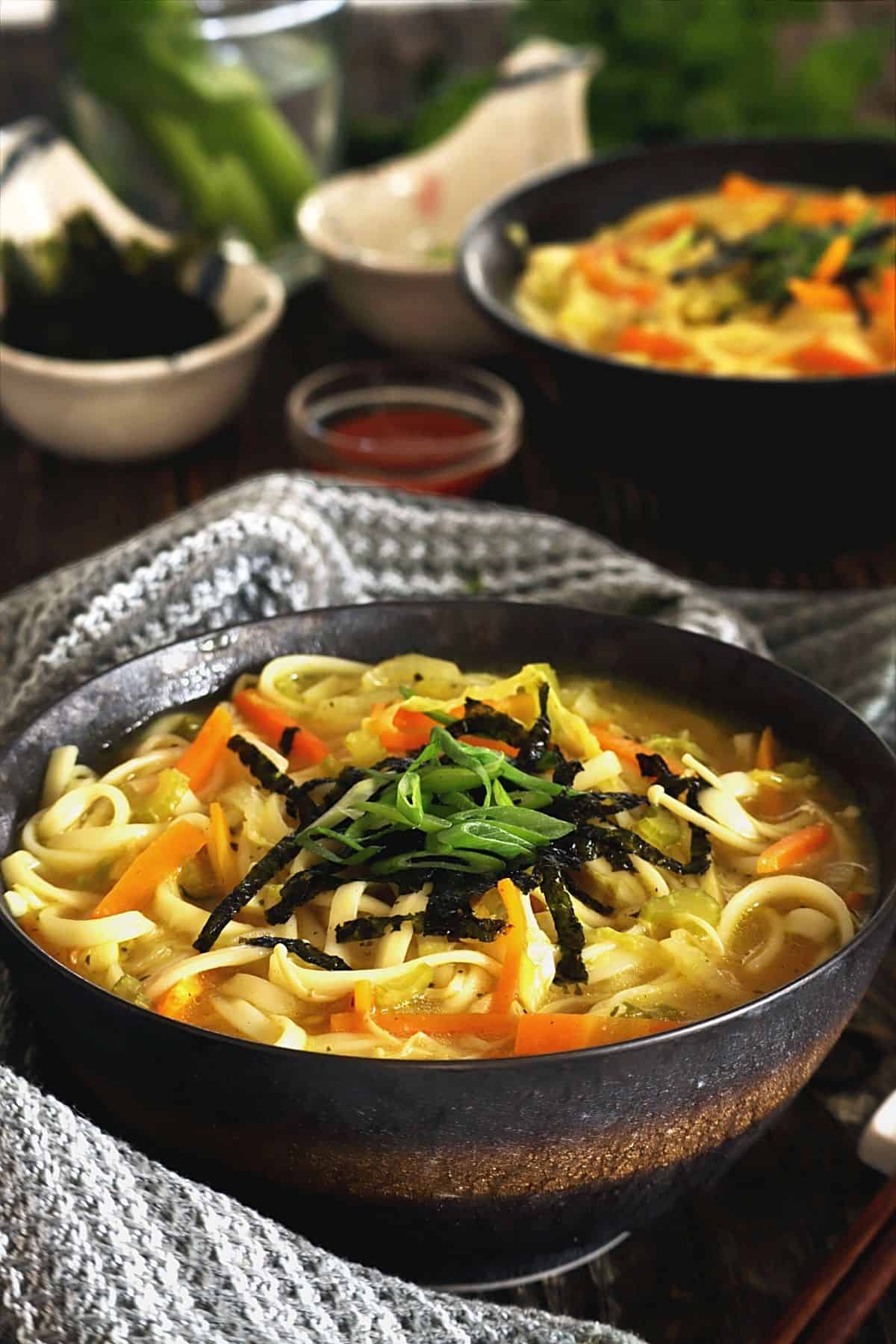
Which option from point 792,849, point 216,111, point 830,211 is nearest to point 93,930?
point 792,849

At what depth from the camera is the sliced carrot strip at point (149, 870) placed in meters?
2.31

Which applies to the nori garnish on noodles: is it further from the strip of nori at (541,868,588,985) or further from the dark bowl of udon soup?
the strip of nori at (541,868,588,985)

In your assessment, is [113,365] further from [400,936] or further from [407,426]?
[400,936]

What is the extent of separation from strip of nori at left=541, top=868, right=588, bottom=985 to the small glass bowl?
2.13 meters

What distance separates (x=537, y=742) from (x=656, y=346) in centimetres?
186

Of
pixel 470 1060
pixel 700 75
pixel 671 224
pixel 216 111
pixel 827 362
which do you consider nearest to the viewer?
pixel 470 1060

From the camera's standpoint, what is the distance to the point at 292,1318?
6.38 feet

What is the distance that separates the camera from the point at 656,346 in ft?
13.4

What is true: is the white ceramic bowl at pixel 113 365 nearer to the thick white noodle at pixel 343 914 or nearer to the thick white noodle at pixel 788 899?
the thick white noodle at pixel 343 914

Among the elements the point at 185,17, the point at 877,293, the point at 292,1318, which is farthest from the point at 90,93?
the point at 292,1318

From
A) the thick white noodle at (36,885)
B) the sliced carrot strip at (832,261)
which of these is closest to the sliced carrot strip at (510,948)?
the thick white noodle at (36,885)

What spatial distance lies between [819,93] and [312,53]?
5.58ft

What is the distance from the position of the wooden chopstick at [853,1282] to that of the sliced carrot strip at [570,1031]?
0.40m

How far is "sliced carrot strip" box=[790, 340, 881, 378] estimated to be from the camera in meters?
3.88
